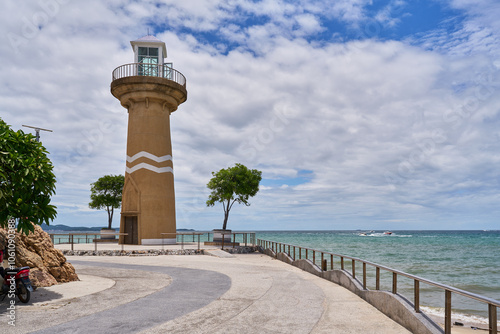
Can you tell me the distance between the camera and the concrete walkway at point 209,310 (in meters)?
7.78

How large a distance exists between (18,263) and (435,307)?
14.6 meters

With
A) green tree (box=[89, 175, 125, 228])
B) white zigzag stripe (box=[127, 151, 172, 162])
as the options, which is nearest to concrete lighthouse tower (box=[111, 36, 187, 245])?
white zigzag stripe (box=[127, 151, 172, 162])

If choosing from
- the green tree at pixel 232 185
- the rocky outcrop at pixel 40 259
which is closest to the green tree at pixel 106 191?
the green tree at pixel 232 185

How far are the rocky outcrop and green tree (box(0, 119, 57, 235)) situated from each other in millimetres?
1984

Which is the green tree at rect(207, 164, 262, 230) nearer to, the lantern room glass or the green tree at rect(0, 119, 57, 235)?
the lantern room glass

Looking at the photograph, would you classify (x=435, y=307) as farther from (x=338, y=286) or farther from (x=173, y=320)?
(x=173, y=320)

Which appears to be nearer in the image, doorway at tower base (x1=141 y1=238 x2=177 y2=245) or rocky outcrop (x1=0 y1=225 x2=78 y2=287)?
rocky outcrop (x1=0 y1=225 x2=78 y2=287)

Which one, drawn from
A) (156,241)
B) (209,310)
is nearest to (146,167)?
(156,241)

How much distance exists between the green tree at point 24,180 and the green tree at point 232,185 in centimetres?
2817

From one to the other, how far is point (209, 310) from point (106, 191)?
37.8m

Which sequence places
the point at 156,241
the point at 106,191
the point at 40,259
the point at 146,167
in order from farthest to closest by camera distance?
the point at 106,191
the point at 146,167
the point at 156,241
the point at 40,259

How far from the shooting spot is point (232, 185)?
126 ft

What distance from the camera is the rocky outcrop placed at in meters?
11.8

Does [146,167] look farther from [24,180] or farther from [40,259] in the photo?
[24,180]
